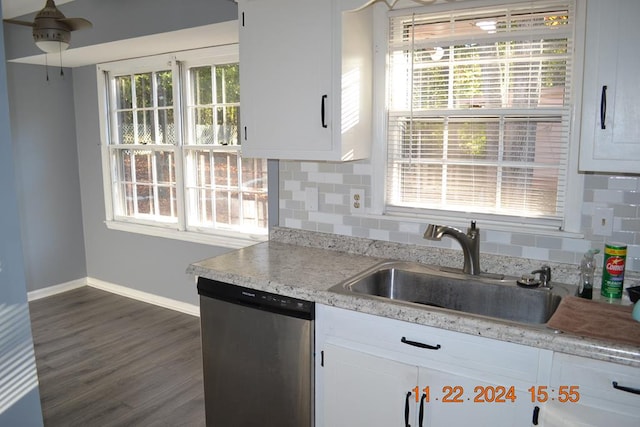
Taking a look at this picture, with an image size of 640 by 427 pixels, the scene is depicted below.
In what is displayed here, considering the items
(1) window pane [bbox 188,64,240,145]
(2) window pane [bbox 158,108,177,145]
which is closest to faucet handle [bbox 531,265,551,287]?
(1) window pane [bbox 188,64,240,145]

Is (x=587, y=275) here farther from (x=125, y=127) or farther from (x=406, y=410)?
(x=125, y=127)

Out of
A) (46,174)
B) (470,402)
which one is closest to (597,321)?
(470,402)

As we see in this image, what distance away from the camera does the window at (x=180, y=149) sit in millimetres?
3906

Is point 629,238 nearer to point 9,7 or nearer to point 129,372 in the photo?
point 129,372

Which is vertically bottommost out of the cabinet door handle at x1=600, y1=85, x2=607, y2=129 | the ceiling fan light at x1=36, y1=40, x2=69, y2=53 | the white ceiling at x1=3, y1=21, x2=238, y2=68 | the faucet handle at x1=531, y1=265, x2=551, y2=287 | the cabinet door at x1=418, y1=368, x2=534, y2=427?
the cabinet door at x1=418, y1=368, x2=534, y2=427

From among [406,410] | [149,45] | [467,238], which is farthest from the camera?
[149,45]

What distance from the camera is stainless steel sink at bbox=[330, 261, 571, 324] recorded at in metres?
1.99

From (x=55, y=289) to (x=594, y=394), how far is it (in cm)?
497

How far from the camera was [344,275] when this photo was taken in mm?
2186

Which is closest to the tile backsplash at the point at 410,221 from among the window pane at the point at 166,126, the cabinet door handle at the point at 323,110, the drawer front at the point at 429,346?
the cabinet door handle at the point at 323,110

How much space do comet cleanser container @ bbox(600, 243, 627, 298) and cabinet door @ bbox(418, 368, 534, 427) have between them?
0.58 m

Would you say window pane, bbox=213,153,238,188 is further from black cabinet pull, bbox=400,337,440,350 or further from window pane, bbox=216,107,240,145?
black cabinet pull, bbox=400,337,440,350

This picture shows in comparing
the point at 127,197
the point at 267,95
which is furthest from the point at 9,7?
the point at 267,95

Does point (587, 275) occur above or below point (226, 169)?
below
